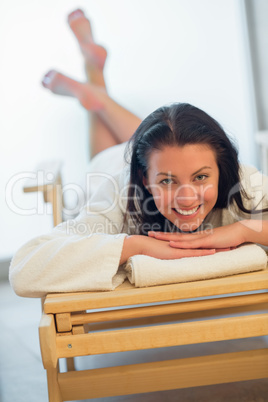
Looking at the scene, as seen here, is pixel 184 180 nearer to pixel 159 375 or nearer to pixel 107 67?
pixel 159 375

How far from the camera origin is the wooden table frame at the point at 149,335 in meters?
0.86

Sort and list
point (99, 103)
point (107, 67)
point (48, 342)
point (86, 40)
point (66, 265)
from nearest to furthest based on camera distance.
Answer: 1. point (48, 342)
2. point (66, 265)
3. point (99, 103)
4. point (86, 40)
5. point (107, 67)

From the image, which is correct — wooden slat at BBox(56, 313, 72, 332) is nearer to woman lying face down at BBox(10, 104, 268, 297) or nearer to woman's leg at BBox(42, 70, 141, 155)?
woman lying face down at BBox(10, 104, 268, 297)

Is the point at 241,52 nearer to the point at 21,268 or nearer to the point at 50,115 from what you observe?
the point at 50,115

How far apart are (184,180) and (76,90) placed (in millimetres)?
1108

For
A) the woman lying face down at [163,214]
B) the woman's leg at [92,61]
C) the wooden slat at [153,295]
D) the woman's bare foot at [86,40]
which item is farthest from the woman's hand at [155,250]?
the woman's bare foot at [86,40]

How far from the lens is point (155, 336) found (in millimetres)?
863

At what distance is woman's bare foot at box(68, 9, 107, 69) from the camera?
6.95ft

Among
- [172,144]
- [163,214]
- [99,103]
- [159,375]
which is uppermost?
[99,103]

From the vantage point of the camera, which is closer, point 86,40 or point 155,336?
point 155,336

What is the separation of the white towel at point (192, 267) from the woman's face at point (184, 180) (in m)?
0.15

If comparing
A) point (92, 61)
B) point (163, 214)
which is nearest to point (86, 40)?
point (92, 61)

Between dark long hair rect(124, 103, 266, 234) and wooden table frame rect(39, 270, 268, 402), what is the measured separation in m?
0.27

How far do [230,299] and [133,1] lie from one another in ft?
5.58
